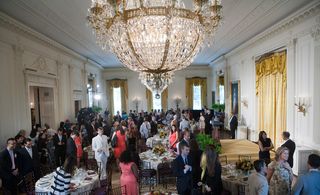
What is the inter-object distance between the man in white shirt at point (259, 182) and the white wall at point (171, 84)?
52.1 feet

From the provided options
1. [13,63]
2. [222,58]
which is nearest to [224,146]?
[222,58]

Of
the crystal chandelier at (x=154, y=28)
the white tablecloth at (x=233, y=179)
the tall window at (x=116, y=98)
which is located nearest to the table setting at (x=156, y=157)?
the white tablecloth at (x=233, y=179)

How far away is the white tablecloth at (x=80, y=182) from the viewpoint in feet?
14.6

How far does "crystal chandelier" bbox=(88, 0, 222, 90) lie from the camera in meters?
3.24

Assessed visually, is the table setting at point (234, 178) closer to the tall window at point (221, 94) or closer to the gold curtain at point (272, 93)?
the gold curtain at point (272, 93)

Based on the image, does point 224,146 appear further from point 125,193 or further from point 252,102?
point 125,193

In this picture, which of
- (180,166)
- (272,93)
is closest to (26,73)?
(180,166)

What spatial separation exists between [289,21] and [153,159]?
19.1 feet

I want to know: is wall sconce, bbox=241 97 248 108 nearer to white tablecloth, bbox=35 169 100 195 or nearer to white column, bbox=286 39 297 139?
white column, bbox=286 39 297 139

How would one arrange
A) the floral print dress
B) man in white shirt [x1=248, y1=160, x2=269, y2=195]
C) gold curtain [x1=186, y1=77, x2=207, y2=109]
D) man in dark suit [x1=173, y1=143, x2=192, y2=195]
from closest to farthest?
man in white shirt [x1=248, y1=160, x2=269, y2=195] < the floral print dress < man in dark suit [x1=173, y1=143, x2=192, y2=195] < gold curtain [x1=186, y1=77, x2=207, y2=109]

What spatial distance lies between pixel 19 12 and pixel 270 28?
7.93 m

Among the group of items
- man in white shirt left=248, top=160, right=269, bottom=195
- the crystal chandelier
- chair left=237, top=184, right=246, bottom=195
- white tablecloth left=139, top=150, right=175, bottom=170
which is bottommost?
chair left=237, top=184, right=246, bottom=195

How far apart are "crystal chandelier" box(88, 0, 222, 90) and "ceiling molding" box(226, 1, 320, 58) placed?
3.91 metres

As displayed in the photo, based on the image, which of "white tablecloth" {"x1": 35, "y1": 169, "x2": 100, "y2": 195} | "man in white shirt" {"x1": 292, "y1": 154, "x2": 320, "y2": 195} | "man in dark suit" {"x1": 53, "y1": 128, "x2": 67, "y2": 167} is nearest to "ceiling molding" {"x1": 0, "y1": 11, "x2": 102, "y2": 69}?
"man in dark suit" {"x1": 53, "y1": 128, "x2": 67, "y2": 167}
